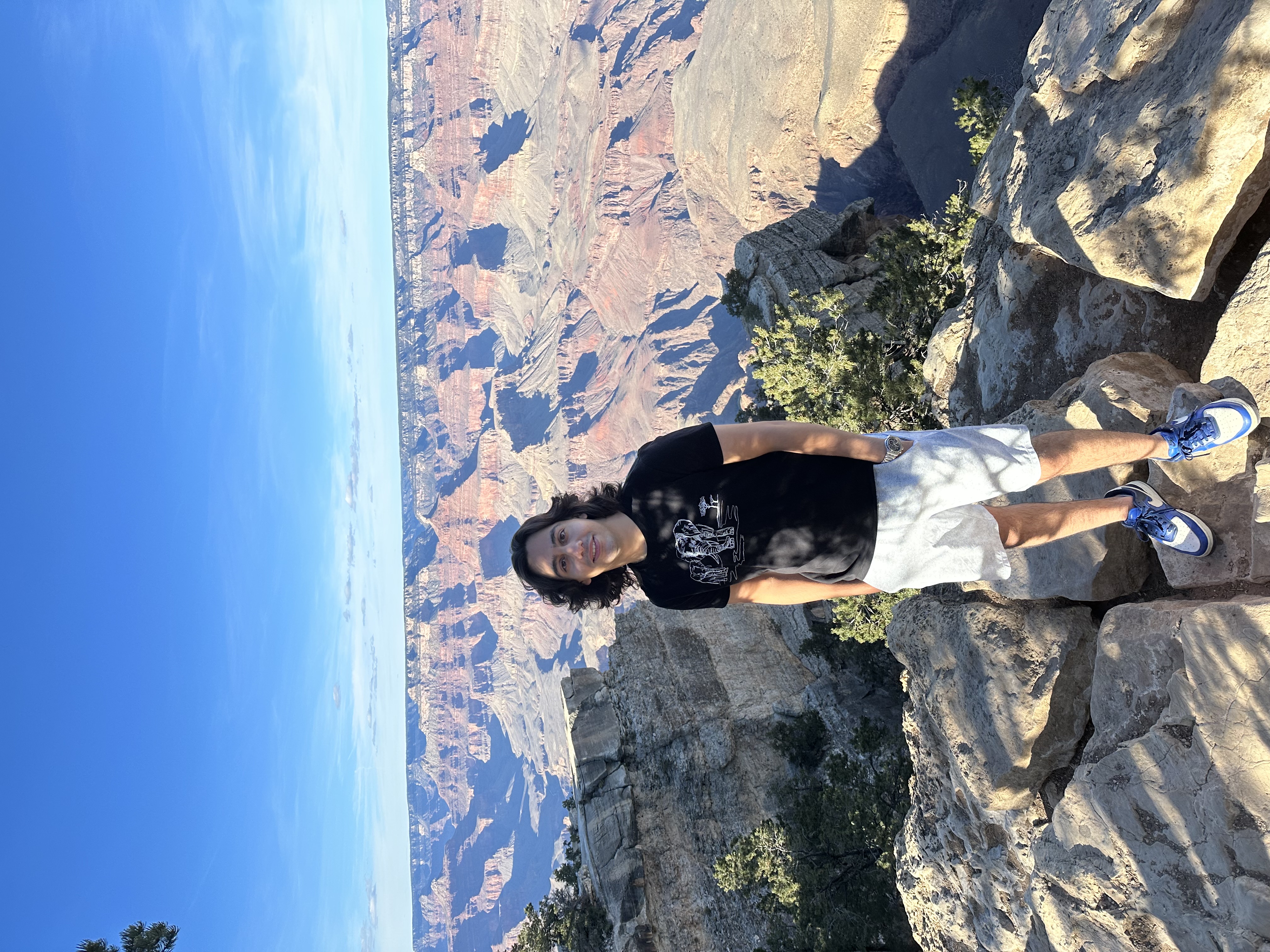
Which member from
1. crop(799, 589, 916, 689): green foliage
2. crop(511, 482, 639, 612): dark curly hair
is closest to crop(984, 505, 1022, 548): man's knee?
crop(511, 482, 639, 612): dark curly hair

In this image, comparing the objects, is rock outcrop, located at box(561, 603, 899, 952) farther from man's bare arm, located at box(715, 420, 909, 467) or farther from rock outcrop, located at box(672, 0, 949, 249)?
rock outcrop, located at box(672, 0, 949, 249)

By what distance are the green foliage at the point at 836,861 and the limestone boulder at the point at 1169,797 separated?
353 inches

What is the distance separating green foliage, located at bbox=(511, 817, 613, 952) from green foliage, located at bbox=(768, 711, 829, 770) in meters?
5.99

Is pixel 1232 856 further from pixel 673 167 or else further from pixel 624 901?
pixel 673 167

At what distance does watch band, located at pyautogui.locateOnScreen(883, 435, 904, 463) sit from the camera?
14.2 ft

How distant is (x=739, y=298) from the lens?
21.5 m

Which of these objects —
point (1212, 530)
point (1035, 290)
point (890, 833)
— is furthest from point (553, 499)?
point (890, 833)

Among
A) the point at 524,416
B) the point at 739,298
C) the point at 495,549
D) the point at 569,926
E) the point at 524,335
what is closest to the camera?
the point at 569,926

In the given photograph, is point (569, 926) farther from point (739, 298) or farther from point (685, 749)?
point (739, 298)

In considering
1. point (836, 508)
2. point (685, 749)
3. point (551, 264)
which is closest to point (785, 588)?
point (836, 508)

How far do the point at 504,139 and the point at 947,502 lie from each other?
551 feet

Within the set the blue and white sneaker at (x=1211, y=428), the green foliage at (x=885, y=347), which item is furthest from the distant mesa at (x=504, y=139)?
the blue and white sneaker at (x=1211, y=428)

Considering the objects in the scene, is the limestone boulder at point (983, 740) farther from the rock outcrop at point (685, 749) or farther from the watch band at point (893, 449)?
the rock outcrop at point (685, 749)

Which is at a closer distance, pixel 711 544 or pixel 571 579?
pixel 711 544
